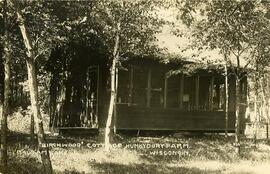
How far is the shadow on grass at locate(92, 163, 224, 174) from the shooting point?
13.0 metres

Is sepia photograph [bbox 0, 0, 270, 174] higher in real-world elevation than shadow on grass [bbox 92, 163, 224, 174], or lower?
higher

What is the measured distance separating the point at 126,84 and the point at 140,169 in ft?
24.4

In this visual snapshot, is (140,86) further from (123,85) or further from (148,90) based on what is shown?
(123,85)

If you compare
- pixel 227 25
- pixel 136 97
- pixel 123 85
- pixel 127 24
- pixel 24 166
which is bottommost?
pixel 24 166

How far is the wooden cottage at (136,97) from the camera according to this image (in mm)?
20141

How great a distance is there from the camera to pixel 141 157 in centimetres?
1473

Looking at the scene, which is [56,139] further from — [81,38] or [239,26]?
[239,26]

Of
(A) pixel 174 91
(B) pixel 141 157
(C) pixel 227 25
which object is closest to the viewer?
(B) pixel 141 157

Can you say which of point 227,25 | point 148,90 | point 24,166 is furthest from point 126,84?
point 24,166

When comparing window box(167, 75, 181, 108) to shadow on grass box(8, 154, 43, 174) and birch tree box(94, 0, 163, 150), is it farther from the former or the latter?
shadow on grass box(8, 154, 43, 174)

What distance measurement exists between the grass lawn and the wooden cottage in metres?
1.58

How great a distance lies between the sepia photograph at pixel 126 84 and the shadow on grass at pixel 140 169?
0.10 ft

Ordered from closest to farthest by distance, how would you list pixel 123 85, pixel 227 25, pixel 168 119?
pixel 227 25, pixel 123 85, pixel 168 119

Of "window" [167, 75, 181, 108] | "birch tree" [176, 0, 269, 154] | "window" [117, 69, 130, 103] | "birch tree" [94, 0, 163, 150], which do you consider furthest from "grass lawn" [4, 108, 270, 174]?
"window" [167, 75, 181, 108]
